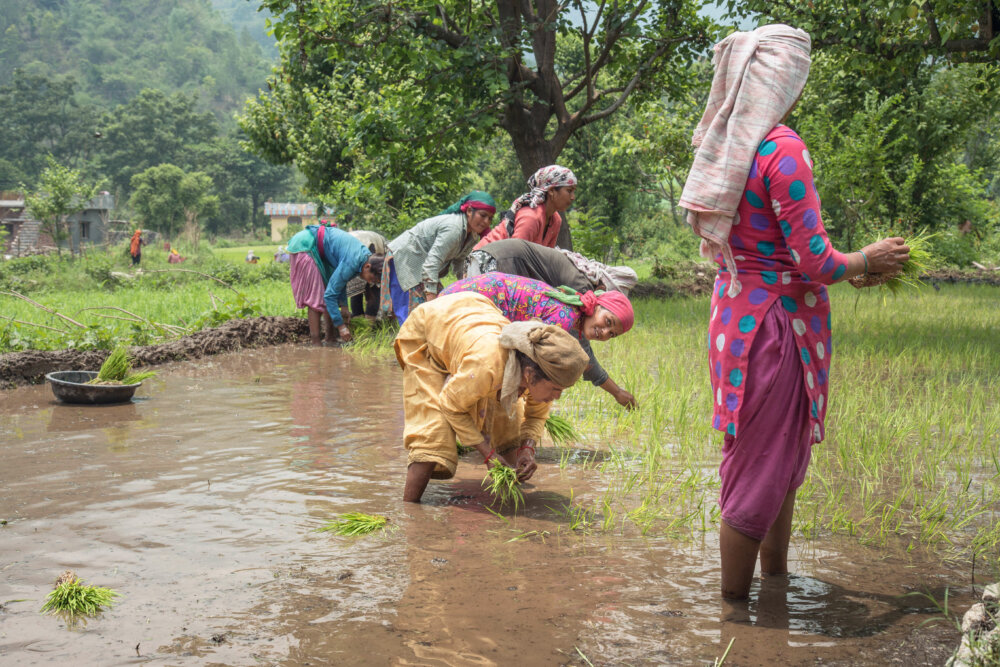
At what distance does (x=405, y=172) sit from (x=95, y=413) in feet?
22.2

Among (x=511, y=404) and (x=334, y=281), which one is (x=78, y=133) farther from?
(x=511, y=404)

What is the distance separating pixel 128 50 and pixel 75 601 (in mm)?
119367

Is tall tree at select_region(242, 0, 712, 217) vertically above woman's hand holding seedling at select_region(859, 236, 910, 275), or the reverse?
tall tree at select_region(242, 0, 712, 217)

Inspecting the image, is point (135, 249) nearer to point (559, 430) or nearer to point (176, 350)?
point (176, 350)

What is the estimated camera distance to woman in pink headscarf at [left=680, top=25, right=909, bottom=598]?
268 cm

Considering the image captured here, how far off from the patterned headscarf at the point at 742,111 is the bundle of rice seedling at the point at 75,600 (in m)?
2.37

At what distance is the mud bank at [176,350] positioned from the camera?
728 centimetres

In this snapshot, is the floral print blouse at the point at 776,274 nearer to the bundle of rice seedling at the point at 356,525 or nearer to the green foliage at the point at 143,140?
the bundle of rice seedling at the point at 356,525

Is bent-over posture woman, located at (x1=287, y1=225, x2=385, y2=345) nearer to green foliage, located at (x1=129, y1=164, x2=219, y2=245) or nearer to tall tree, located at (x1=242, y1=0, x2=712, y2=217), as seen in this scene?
tall tree, located at (x1=242, y1=0, x2=712, y2=217)

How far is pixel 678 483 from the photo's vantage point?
14.5 feet

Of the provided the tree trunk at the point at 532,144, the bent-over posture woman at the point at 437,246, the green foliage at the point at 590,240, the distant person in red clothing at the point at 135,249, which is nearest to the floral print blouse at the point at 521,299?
the bent-over posture woman at the point at 437,246

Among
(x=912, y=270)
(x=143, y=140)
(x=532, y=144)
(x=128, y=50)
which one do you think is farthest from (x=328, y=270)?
(x=128, y=50)

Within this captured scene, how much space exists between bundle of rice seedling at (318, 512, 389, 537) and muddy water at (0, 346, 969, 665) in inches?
2.5

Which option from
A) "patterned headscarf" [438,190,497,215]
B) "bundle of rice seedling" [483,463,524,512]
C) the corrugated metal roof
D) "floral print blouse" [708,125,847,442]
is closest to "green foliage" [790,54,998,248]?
"patterned headscarf" [438,190,497,215]
